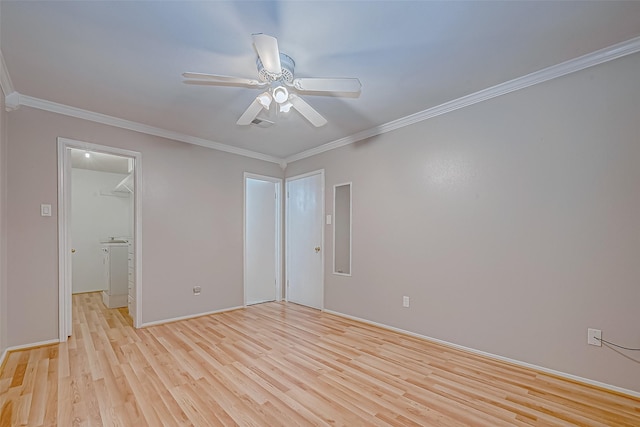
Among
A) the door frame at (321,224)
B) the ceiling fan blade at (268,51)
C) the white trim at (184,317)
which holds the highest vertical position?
the ceiling fan blade at (268,51)

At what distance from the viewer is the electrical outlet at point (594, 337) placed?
7.14 ft

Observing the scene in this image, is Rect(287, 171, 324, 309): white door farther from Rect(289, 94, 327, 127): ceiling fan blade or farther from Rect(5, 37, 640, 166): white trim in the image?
Rect(289, 94, 327, 127): ceiling fan blade

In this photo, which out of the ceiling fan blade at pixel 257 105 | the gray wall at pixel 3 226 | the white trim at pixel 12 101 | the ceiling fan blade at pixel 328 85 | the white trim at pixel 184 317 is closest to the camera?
the ceiling fan blade at pixel 328 85

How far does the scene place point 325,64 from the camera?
2.30 m

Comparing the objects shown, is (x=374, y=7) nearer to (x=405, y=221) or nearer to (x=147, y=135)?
(x=405, y=221)

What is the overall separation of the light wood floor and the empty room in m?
0.02

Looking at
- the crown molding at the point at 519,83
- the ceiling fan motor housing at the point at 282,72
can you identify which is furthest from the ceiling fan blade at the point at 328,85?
the crown molding at the point at 519,83

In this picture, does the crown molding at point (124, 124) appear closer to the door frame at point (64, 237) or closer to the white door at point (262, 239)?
the door frame at point (64, 237)

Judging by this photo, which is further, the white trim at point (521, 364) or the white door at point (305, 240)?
the white door at point (305, 240)

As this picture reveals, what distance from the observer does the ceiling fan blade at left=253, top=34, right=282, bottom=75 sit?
5.30ft

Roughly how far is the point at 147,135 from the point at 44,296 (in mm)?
2098

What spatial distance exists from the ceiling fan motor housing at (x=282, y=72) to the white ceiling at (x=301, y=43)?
0.20 feet

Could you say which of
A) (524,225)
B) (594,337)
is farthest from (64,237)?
(594,337)

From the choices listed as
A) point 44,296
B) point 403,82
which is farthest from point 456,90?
point 44,296
